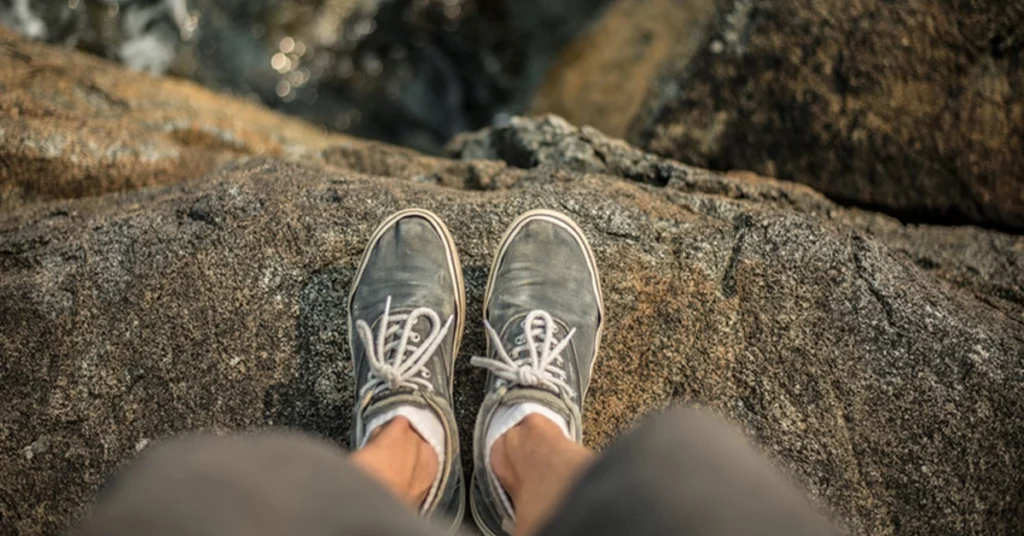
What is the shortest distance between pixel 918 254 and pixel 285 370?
207 centimetres

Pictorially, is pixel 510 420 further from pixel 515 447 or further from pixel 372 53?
pixel 372 53

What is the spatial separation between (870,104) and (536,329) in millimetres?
1898

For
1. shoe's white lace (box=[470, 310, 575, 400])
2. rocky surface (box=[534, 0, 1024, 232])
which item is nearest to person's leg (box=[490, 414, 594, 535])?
shoe's white lace (box=[470, 310, 575, 400])

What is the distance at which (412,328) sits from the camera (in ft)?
6.47

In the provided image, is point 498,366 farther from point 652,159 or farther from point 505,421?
point 652,159

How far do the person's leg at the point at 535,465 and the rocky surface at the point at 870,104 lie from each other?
1969mm

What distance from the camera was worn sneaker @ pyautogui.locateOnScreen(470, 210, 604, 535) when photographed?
1.81m

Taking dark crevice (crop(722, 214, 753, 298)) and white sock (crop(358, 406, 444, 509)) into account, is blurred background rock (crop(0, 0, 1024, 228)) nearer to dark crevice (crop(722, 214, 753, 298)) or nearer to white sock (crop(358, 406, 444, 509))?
dark crevice (crop(722, 214, 753, 298))

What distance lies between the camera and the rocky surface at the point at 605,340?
1977 millimetres

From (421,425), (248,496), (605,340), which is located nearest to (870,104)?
(605,340)

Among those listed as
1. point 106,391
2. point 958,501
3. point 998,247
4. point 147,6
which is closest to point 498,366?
point 106,391

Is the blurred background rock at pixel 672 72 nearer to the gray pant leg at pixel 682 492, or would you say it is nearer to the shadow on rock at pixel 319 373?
the shadow on rock at pixel 319 373

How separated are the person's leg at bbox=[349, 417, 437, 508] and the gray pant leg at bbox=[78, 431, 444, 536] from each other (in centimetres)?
33

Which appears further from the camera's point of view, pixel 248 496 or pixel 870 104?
pixel 870 104
